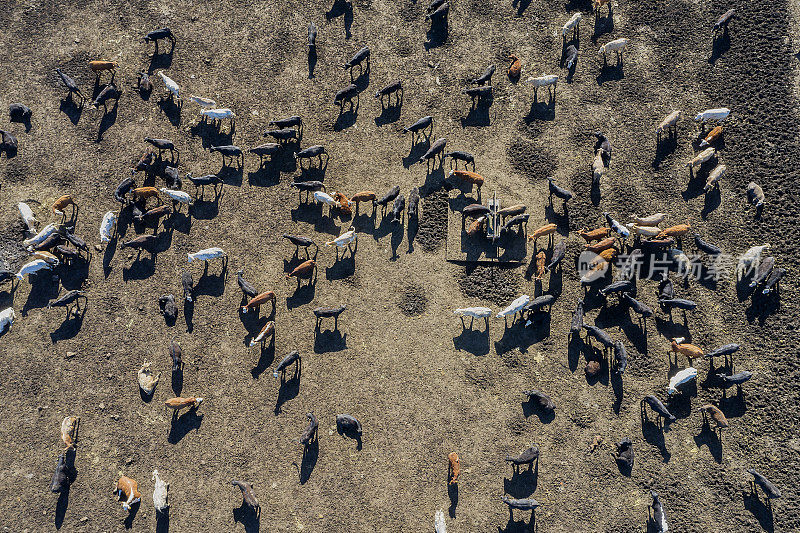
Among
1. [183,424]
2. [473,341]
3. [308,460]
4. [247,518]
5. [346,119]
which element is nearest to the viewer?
[247,518]

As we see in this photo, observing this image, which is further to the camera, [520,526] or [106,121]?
[106,121]

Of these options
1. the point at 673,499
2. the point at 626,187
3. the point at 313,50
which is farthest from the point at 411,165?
the point at 673,499

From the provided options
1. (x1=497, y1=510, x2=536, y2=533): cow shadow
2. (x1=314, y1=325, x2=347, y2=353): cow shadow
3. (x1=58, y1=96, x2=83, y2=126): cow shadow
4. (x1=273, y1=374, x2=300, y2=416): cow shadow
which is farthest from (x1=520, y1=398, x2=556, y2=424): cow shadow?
(x1=58, y1=96, x2=83, y2=126): cow shadow

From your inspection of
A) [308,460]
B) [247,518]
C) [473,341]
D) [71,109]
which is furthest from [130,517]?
Answer: [71,109]

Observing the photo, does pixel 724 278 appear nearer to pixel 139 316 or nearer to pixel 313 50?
pixel 313 50

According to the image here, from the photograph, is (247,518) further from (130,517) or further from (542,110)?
(542,110)

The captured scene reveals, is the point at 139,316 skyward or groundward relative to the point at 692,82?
groundward

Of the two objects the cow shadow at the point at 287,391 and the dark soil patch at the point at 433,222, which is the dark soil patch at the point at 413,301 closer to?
the dark soil patch at the point at 433,222

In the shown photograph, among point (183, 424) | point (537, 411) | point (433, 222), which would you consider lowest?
point (183, 424)

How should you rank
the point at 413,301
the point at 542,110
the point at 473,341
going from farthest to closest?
the point at 542,110 → the point at 413,301 → the point at 473,341
